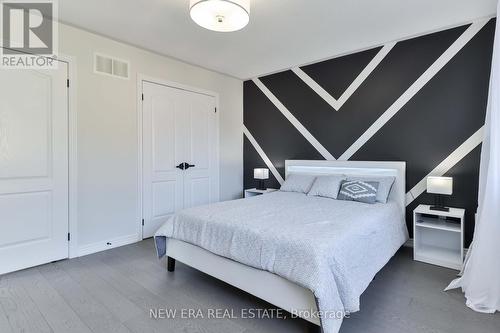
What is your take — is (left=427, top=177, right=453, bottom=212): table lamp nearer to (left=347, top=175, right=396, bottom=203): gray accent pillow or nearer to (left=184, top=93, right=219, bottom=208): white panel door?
(left=347, top=175, right=396, bottom=203): gray accent pillow

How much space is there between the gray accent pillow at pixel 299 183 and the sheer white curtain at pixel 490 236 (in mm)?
1922

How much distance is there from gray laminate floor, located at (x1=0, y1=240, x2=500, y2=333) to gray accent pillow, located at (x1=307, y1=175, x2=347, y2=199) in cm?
101

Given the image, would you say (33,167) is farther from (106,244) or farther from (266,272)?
(266,272)

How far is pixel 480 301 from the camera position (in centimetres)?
212

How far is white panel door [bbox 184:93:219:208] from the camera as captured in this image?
14.1 ft

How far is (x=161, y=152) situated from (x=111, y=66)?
49.3 inches

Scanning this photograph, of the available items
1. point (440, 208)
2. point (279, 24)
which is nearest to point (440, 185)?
point (440, 208)

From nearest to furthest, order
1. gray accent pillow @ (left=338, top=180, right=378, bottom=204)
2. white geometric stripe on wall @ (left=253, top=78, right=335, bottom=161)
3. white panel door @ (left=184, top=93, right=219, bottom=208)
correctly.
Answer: gray accent pillow @ (left=338, top=180, right=378, bottom=204) < white geometric stripe on wall @ (left=253, top=78, right=335, bottom=161) < white panel door @ (left=184, top=93, right=219, bottom=208)

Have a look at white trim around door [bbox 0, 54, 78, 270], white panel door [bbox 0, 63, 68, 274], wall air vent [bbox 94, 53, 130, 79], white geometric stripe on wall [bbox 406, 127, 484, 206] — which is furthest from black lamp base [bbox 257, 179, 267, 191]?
white panel door [bbox 0, 63, 68, 274]

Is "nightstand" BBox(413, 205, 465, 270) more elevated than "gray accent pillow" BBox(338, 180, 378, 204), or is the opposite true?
"gray accent pillow" BBox(338, 180, 378, 204)

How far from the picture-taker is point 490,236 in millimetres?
2152

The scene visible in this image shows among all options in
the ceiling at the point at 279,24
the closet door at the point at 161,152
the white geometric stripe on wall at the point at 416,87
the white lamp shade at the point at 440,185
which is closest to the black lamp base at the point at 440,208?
the white lamp shade at the point at 440,185

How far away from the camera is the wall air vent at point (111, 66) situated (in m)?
3.25

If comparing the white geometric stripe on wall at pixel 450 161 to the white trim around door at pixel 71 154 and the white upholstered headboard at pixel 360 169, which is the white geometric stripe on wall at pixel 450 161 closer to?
the white upholstered headboard at pixel 360 169
